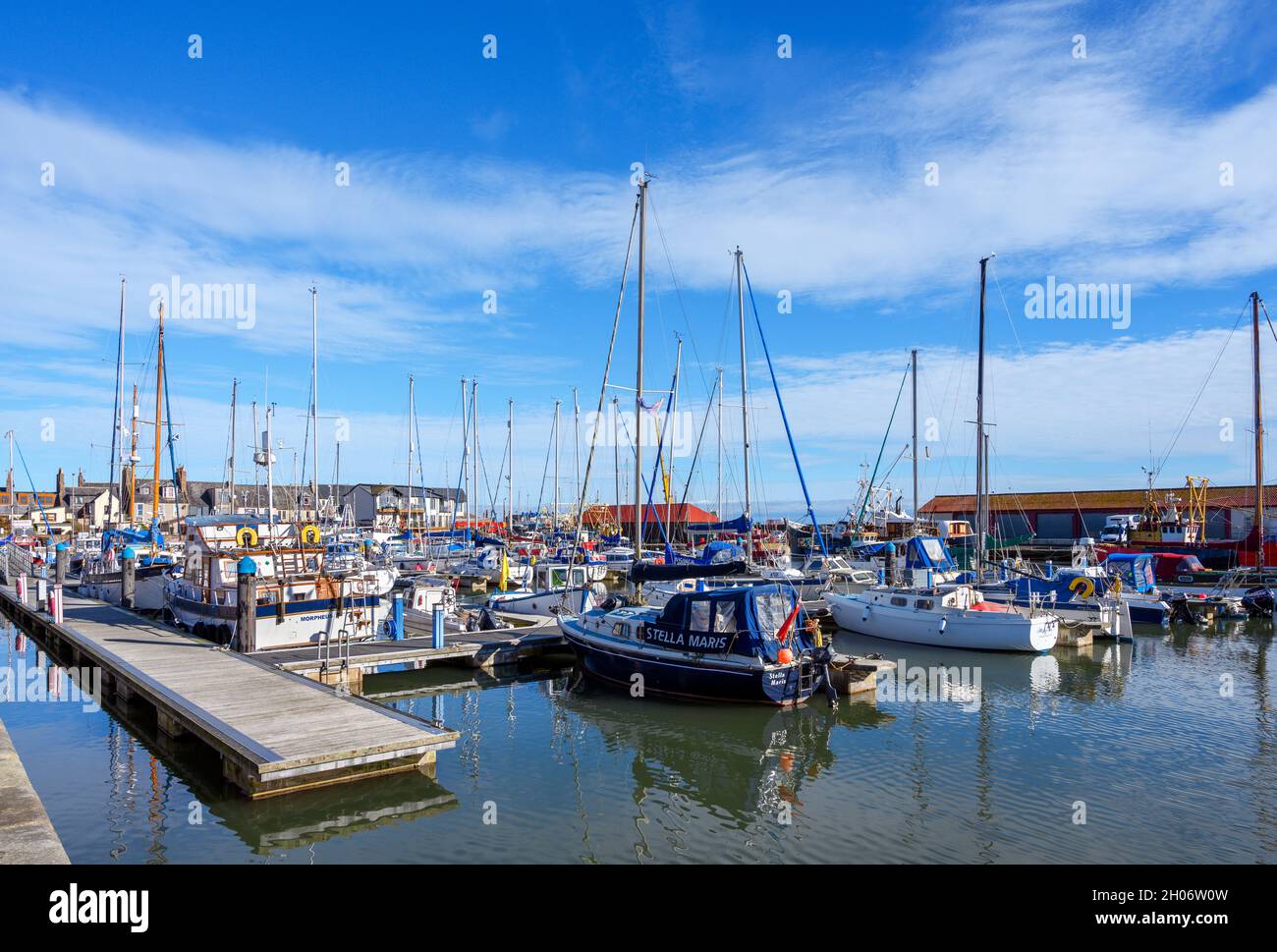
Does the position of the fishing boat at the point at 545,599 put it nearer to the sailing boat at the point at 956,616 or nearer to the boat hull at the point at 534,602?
the boat hull at the point at 534,602

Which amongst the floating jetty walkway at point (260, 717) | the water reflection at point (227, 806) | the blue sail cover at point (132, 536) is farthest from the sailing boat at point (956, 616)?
the blue sail cover at point (132, 536)

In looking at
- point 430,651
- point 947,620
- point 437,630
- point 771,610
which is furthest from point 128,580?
point 947,620

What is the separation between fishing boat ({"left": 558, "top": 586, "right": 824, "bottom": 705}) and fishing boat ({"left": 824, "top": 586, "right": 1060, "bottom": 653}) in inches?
422

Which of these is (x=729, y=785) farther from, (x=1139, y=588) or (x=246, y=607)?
(x=1139, y=588)

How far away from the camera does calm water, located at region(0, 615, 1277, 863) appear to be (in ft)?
40.0

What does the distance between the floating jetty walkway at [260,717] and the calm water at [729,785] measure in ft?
1.53

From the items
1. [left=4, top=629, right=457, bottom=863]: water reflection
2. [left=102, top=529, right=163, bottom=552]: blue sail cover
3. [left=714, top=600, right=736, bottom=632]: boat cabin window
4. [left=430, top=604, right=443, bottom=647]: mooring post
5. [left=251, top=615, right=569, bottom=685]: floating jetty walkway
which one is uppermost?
[left=102, top=529, right=163, bottom=552]: blue sail cover

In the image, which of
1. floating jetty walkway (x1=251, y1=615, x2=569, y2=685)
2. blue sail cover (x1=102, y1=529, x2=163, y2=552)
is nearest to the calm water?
floating jetty walkway (x1=251, y1=615, x2=569, y2=685)

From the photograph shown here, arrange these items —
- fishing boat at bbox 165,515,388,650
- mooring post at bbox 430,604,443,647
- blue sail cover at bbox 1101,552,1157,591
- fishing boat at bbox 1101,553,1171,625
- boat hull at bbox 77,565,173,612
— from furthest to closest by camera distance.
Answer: blue sail cover at bbox 1101,552,1157,591
fishing boat at bbox 1101,553,1171,625
boat hull at bbox 77,565,173,612
mooring post at bbox 430,604,443,647
fishing boat at bbox 165,515,388,650

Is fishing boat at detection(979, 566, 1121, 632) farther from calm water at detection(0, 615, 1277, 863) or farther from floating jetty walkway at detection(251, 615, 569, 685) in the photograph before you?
floating jetty walkway at detection(251, 615, 569, 685)

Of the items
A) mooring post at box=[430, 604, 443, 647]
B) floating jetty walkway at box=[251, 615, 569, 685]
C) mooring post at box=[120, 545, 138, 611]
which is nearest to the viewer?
floating jetty walkway at box=[251, 615, 569, 685]

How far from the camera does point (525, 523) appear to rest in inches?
3597

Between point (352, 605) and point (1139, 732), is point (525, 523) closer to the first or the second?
point (352, 605)
